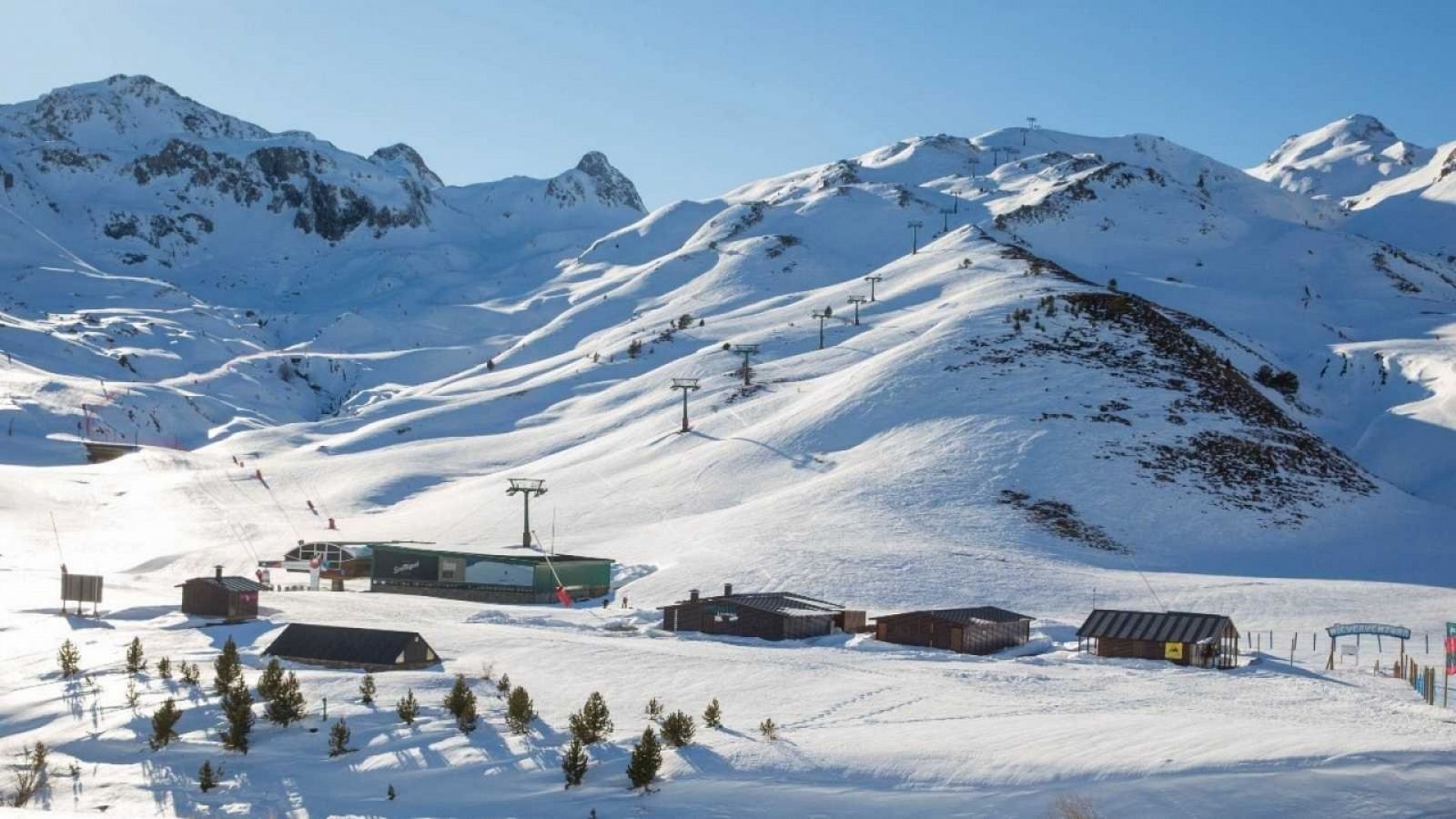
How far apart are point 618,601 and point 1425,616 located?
40530mm

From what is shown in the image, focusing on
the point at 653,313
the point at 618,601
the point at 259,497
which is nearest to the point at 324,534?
the point at 259,497

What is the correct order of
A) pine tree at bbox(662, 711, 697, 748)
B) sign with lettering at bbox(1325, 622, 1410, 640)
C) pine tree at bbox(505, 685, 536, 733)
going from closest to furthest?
1. pine tree at bbox(662, 711, 697, 748)
2. pine tree at bbox(505, 685, 536, 733)
3. sign with lettering at bbox(1325, 622, 1410, 640)

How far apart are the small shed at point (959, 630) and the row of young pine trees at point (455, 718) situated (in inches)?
689

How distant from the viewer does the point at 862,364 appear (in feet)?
352

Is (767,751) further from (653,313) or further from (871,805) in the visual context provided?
(653,313)

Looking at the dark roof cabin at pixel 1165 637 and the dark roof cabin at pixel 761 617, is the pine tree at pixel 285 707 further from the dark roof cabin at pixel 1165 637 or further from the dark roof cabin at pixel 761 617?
the dark roof cabin at pixel 1165 637

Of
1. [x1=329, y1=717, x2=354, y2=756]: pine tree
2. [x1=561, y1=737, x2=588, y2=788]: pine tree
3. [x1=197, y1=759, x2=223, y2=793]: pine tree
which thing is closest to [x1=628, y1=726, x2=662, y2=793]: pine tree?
[x1=561, y1=737, x2=588, y2=788]: pine tree

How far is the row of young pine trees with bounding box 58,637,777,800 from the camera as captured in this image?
3028 cm

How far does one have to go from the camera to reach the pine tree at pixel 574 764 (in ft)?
98.5

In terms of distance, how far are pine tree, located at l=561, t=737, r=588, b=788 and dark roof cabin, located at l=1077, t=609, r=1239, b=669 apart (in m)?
27.9

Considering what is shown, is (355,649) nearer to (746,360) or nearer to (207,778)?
(207,778)

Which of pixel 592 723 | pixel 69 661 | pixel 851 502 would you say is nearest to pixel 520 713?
pixel 592 723

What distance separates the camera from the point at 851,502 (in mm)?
76625

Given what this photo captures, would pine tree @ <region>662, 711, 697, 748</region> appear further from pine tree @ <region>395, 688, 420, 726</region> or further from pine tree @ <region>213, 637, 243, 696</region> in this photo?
pine tree @ <region>213, 637, 243, 696</region>
